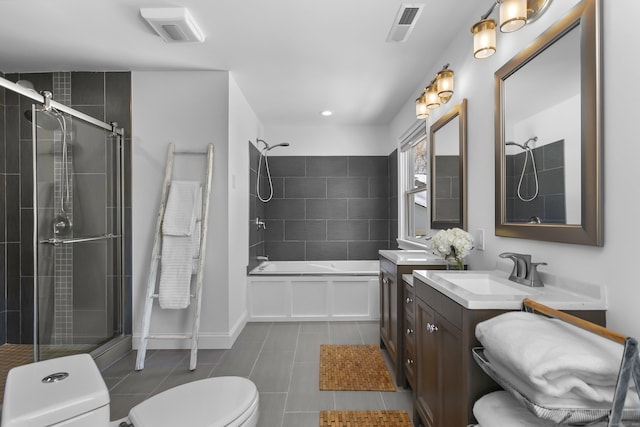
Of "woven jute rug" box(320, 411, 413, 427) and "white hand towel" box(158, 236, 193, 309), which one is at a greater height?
"white hand towel" box(158, 236, 193, 309)

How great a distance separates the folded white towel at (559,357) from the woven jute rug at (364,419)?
1160 millimetres

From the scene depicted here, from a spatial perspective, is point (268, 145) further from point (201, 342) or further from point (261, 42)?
point (201, 342)

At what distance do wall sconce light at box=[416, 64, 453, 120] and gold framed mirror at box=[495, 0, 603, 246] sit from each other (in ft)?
1.51

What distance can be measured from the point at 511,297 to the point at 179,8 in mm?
2411

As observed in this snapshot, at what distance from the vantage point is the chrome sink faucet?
152 cm

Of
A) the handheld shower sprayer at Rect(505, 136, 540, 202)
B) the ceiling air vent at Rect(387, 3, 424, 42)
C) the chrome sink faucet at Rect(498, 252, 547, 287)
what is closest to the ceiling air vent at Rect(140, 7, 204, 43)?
the ceiling air vent at Rect(387, 3, 424, 42)

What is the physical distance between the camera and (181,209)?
2973 millimetres

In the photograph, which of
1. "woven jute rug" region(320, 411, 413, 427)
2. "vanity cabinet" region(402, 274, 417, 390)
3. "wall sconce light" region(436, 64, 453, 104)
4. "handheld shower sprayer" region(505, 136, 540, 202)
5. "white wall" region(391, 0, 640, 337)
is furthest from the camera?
"wall sconce light" region(436, 64, 453, 104)

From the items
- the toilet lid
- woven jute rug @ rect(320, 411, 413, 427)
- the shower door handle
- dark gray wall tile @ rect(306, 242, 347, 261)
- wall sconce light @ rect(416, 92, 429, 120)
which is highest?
wall sconce light @ rect(416, 92, 429, 120)

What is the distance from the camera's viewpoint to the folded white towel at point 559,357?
34.7 inches

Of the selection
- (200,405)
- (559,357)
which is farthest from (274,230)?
(559,357)

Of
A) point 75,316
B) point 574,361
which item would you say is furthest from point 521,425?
point 75,316

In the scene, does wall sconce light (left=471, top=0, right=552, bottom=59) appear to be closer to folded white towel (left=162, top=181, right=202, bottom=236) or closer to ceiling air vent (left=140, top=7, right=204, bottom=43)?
ceiling air vent (left=140, top=7, right=204, bottom=43)

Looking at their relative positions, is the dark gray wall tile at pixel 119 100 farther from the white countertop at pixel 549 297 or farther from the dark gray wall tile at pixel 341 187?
the white countertop at pixel 549 297
